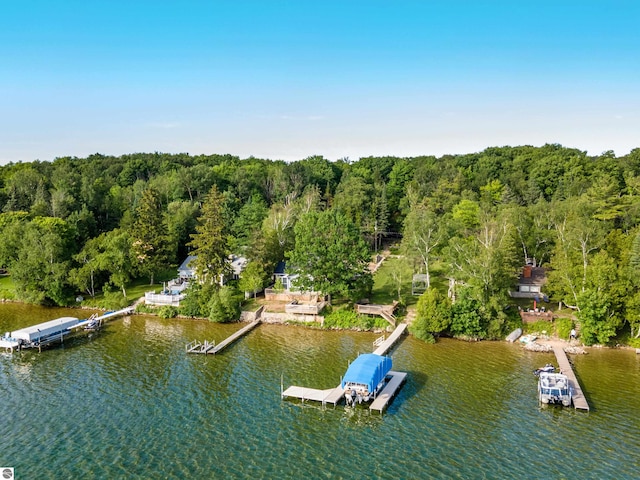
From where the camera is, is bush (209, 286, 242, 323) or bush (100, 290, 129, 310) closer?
bush (209, 286, 242, 323)

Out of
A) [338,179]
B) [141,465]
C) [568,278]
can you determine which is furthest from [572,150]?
[141,465]

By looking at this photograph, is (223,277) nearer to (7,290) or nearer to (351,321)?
(351,321)

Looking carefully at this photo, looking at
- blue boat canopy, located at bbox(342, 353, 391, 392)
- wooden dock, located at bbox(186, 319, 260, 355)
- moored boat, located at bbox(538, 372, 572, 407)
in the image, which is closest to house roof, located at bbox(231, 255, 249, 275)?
wooden dock, located at bbox(186, 319, 260, 355)

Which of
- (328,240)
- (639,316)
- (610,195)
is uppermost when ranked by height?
(610,195)

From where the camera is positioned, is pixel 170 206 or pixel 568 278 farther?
pixel 170 206

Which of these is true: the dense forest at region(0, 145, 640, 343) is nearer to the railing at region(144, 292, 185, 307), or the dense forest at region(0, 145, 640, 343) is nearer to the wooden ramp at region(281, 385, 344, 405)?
the railing at region(144, 292, 185, 307)

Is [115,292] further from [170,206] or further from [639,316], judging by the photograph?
[639,316]
